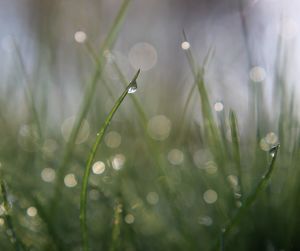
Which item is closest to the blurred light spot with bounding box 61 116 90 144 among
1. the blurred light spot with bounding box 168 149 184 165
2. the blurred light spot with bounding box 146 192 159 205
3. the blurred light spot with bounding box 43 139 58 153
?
the blurred light spot with bounding box 43 139 58 153

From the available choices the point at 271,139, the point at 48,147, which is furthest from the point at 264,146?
the point at 48,147

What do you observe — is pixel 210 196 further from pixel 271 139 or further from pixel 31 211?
pixel 31 211

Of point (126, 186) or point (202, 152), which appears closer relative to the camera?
point (126, 186)

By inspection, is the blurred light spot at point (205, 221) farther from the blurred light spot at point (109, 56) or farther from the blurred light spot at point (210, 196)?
the blurred light spot at point (109, 56)

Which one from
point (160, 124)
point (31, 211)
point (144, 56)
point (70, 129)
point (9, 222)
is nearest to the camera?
point (9, 222)

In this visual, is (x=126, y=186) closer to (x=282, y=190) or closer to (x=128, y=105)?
(x=282, y=190)

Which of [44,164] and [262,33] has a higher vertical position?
[262,33]

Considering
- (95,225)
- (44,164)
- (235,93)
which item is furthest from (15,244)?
(235,93)
